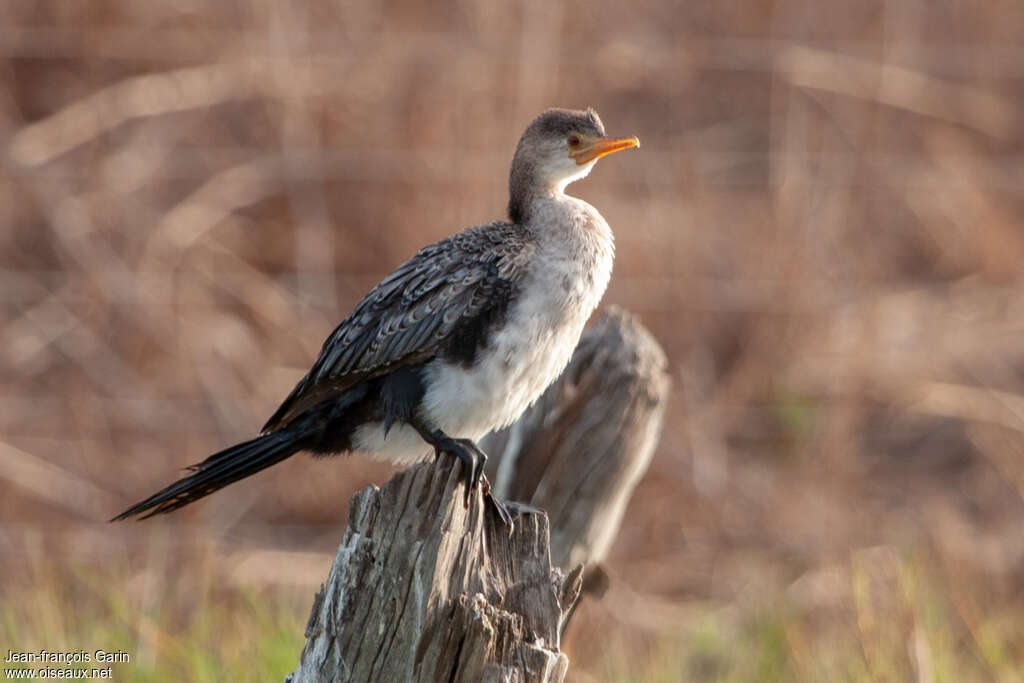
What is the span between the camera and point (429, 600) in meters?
2.44

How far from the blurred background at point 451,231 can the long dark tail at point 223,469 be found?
3.29m

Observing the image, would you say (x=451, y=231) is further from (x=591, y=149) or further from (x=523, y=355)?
(x=523, y=355)

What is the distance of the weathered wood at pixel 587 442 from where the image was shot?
3.70 meters

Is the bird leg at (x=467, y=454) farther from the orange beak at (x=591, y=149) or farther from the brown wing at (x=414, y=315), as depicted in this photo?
the orange beak at (x=591, y=149)

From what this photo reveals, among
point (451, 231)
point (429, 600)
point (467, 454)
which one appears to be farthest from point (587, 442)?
point (451, 231)

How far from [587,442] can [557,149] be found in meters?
0.83

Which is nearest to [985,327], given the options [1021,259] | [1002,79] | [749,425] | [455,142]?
[1021,259]

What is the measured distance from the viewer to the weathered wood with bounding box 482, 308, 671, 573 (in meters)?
3.70

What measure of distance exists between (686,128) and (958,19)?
6.23 feet

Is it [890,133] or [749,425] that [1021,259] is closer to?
[890,133]

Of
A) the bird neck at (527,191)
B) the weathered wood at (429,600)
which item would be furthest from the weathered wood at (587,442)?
the weathered wood at (429,600)

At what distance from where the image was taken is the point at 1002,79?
877 centimetres

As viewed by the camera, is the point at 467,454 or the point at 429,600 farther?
the point at 467,454

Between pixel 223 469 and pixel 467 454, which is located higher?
pixel 467 454
